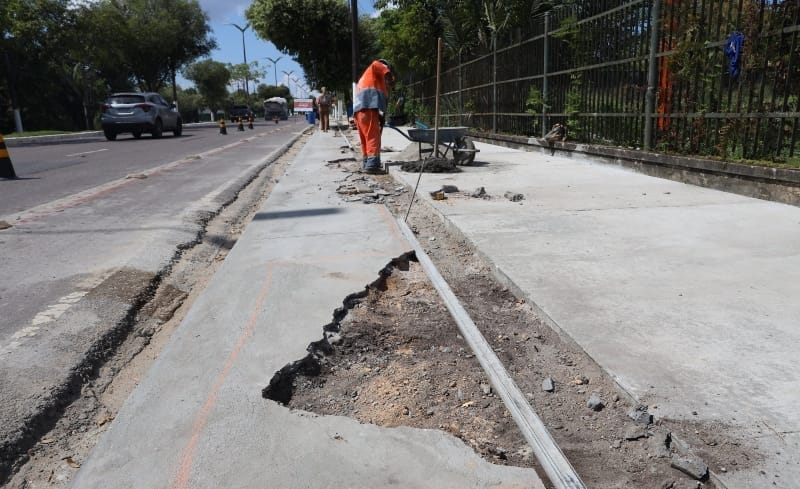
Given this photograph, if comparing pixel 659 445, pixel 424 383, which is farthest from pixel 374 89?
pixel 659 445

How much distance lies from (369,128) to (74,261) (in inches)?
185

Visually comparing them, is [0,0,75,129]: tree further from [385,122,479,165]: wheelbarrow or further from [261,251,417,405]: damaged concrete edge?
[261,251,417,405]: damaged concrete edge

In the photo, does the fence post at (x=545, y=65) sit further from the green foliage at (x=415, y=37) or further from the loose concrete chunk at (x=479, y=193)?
the green foliage at (x=415, y=37)

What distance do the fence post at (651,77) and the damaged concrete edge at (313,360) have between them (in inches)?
205

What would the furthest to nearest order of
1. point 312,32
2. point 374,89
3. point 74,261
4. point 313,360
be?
point 312,32, point 374,89, point 74,261, point 313,360

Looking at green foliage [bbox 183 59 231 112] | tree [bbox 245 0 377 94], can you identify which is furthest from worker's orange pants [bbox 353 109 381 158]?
green foliage [bbox 183 59 231 112]

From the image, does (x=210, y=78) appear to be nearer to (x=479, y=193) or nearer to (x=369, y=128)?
(x=369, y=128)

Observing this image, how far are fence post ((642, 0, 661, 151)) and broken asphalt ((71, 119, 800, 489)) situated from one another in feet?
6.49

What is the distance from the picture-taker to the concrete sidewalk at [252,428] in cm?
178

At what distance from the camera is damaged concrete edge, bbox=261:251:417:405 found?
7.64ft

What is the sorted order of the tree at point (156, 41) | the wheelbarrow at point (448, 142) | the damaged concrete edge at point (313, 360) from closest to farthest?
the damaged concrete edge at point (313, 360), the wheelbarrow at point (448, 142), the tree at point (156, 41)

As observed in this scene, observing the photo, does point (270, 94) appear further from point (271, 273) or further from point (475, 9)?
point (271, 273)

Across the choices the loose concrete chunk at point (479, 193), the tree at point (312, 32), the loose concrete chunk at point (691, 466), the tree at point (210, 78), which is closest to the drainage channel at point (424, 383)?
the loose concrete chunk at point (691, 466)

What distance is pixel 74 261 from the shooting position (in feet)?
14.5
